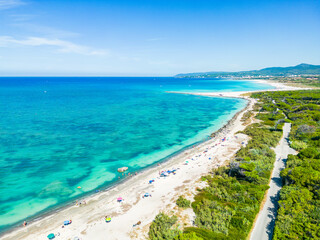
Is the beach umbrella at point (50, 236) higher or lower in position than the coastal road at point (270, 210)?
lower

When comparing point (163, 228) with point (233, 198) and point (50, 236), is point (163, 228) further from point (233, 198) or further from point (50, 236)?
point (50, 236)

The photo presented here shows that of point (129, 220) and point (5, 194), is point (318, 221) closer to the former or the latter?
point (129, 220)

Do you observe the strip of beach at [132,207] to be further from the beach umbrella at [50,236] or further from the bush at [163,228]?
the bush at [163,228]

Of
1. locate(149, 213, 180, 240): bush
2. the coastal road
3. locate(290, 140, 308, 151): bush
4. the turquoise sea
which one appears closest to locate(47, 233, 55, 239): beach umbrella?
the turquoise sea

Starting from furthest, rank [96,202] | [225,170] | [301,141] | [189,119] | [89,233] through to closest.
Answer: [189,119]
[301,141]
[225,170]
[96,202]
[89,233]

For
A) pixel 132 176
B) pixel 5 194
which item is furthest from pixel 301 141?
pixel 5 194

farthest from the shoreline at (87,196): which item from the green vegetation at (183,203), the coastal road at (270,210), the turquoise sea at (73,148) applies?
the coastal road at (270,210)

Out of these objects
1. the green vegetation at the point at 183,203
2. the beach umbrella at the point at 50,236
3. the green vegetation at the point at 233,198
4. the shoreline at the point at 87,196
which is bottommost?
the shoreline at the point at 87,196

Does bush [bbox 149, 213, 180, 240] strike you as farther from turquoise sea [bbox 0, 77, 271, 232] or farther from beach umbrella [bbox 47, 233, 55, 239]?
turquoise sea [bbox 0, 77, 271, 232]
